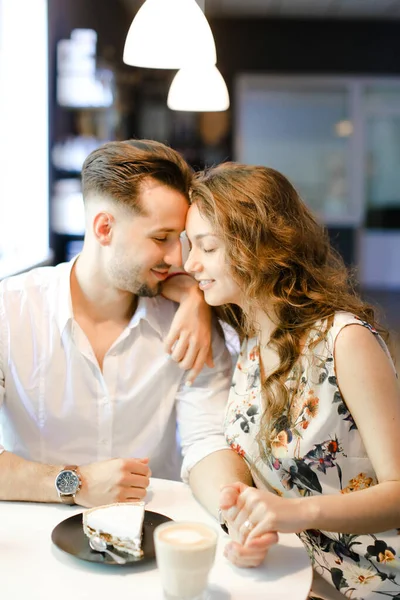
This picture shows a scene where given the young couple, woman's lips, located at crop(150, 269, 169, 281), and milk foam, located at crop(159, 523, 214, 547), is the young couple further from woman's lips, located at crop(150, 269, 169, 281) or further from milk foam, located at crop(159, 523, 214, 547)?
milk foam, located at crop(159, 523, 214, 547)

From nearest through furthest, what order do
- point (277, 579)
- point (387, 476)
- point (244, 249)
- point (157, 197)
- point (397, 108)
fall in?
point (277, 579)
point (387, 476)
point (244, 249)
point (157, 197)
point (397, 108)

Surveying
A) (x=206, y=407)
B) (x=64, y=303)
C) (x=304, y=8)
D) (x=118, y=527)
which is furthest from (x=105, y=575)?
(x=304, y=8)

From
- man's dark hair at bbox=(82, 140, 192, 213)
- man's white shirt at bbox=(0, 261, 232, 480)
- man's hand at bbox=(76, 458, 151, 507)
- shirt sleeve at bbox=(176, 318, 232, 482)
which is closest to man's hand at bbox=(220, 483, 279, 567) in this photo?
man's hand at bbox=(76, 458, 151, 507)

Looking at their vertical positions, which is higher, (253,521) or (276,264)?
(276,264)

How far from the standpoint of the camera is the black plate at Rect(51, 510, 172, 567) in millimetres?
1298

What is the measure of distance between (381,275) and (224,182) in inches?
364

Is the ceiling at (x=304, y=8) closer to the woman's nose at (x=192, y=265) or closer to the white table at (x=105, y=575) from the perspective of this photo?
the woman's nose at (x=192, y=265)

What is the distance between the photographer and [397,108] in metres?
10.6

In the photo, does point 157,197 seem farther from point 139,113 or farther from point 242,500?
point 139,113

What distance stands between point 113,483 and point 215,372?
0.54 meters

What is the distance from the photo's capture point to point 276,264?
71.3 inches

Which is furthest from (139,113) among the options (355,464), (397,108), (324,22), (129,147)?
(355,464)

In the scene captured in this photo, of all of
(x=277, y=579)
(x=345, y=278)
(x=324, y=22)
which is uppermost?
(x=324, y=22)

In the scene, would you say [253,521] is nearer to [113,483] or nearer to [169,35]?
[113,483]
